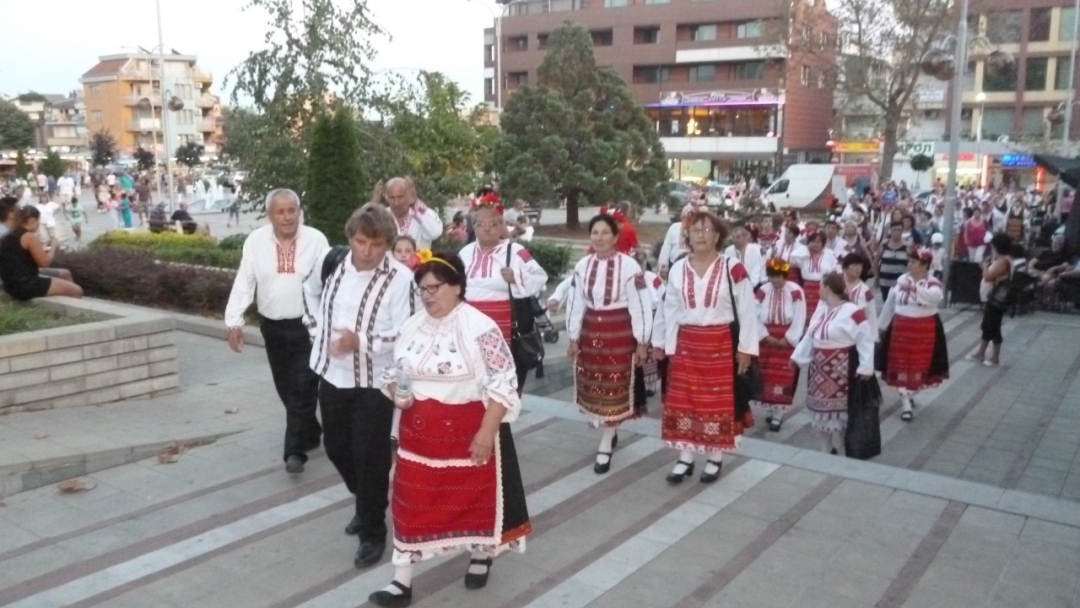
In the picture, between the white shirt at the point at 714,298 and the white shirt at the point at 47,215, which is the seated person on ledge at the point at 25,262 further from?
the white shirt at the point at 47,215

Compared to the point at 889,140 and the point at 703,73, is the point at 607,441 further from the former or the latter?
the point at 703,73

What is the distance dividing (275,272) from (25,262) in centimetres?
409

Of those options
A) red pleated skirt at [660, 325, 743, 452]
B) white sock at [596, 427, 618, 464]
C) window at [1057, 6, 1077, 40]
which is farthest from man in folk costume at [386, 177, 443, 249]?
window at [1057, 6, 1077, 40]

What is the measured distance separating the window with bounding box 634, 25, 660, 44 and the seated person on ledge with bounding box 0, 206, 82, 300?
51.0 meters

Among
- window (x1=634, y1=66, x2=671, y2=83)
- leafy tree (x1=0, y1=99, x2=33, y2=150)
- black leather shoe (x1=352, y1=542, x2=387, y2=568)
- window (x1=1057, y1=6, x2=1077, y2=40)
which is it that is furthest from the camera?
window (x1=634, y1=66, x2=671, y2=83)

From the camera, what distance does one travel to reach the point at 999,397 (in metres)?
9.75

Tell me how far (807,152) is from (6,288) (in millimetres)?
53965

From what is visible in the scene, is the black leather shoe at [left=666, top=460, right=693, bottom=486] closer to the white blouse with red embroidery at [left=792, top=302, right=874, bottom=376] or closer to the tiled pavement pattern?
the tiled pavement pattern

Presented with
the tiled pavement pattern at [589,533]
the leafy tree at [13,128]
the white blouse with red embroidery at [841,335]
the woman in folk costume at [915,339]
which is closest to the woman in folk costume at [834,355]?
the white blouse with red embroidery at [841,335]

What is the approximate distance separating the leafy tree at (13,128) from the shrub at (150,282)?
42.2 meters

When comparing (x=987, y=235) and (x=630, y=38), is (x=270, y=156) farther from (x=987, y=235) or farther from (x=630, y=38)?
(x=630, y=38)

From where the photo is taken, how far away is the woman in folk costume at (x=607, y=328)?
6.12 metres

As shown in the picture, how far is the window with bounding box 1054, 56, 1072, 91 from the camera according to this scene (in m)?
50.4

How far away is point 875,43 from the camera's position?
115ft
